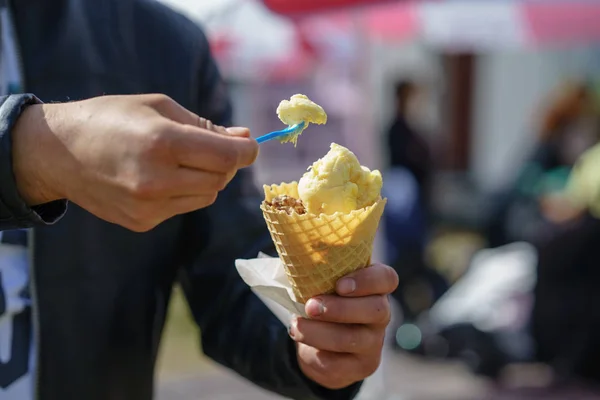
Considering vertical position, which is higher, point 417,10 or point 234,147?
point 234,147

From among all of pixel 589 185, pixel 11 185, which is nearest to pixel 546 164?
pixel 589 185

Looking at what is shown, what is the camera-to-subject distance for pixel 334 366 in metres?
1.40

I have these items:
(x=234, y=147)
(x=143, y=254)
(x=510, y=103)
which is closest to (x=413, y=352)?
(x=143, y=254)

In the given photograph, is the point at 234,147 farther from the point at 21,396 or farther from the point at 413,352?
the point at 413,352

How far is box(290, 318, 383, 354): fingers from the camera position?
4.36 feet

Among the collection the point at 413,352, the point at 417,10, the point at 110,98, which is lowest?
the point at 413,352

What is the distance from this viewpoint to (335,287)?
1346 millimetres

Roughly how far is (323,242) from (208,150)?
0.47 metres

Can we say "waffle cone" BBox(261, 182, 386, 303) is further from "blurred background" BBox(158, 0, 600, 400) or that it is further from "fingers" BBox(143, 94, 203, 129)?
"blurred background" BBox(158, 0, 600, 400)

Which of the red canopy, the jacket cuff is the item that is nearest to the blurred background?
the red canopy

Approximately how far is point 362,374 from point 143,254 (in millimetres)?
528

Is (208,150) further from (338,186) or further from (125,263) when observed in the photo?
(125,263)

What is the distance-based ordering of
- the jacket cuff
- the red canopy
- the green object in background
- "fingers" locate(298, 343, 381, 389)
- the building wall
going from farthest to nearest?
the building wall, the green object in background, the red canopy, the jacket cuff, "fingers" locate(298, 343, 381, 389)

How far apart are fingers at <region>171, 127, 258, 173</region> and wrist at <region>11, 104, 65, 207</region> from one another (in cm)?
16
